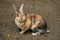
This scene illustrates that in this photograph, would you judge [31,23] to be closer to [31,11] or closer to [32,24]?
[32,24]

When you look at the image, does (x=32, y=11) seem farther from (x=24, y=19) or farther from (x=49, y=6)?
(x=24, y=19)

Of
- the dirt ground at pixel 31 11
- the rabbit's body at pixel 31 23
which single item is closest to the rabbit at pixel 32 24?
the rabbit's body at pixel 31 23

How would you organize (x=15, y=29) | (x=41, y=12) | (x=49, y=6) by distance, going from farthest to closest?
(x=49, y=6) < (x=41, y=12) < (x=15, y=29)

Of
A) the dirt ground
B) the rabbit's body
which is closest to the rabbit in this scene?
the rabbit's body

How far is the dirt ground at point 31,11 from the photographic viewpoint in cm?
643

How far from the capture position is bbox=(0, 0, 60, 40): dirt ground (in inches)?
253

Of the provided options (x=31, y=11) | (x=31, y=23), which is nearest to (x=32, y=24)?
(x=31, y=23)

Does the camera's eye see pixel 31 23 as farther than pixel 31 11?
No

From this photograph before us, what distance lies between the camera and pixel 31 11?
7977 millimetres

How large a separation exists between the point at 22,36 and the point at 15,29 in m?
0.47

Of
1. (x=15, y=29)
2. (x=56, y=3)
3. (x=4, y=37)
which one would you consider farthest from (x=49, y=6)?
(x=4, y=37)

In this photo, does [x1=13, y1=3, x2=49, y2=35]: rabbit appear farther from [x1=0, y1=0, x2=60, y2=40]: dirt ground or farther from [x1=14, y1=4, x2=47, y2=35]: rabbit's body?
[x1=0, y1=0, x2=60, y2=40]: dirt ground

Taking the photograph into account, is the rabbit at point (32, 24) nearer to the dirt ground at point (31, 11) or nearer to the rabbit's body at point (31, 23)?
the rabbit's body at point (31, 23)

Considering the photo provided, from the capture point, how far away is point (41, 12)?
797 centimetres
